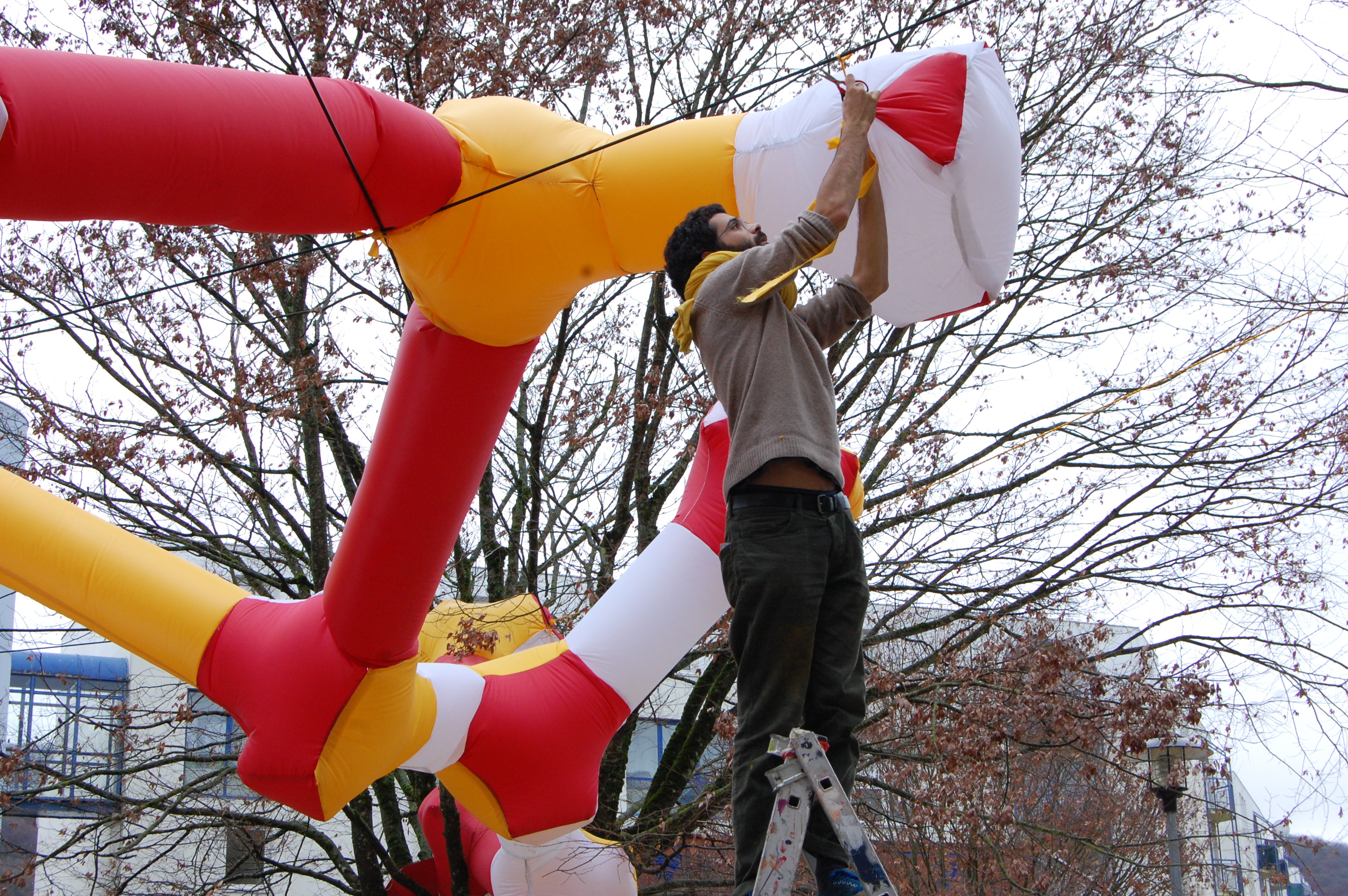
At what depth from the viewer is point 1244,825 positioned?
484 inches

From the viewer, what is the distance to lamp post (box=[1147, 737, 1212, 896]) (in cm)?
743

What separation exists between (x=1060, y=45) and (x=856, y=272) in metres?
7.21

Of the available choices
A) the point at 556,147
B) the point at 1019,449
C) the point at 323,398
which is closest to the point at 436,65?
the point at 323,398

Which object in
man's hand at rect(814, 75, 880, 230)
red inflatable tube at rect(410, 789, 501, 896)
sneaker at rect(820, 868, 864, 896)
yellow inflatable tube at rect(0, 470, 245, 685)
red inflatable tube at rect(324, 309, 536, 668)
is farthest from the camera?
red inflatable tube at rect(410, 789, 501, 896)

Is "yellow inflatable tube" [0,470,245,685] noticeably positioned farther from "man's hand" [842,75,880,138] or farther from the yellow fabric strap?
"man's hand" [842,75,880,138]

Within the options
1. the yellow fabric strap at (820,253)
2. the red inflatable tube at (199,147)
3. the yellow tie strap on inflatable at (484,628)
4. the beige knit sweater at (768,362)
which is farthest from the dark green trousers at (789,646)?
the yellow tie strap on inflatable at (484,628)

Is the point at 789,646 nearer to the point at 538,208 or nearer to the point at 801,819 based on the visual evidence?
the point at 801,819

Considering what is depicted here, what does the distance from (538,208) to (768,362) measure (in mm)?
1184

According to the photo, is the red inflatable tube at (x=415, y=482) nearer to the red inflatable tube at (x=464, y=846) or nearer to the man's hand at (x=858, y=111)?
the man's hand at (x=858, y=111)

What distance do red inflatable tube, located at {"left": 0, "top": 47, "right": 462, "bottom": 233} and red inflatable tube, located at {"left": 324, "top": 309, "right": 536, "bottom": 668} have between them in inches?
23.8

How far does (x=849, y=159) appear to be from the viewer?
9.55 feet

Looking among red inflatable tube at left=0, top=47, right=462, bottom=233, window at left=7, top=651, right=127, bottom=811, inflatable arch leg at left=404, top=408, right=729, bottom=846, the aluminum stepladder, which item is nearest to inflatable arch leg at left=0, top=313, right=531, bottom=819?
inflatable arch leg at left=404, top=408, right=729, bottom=846

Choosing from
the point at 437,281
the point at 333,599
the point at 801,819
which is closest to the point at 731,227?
the point at 437,281

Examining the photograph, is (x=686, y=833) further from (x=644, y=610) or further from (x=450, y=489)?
(x=450, y=489)
